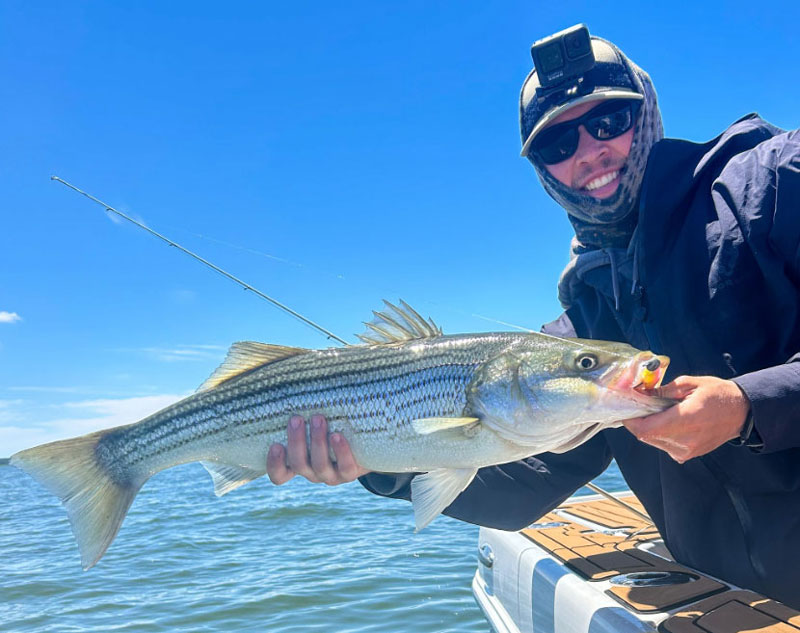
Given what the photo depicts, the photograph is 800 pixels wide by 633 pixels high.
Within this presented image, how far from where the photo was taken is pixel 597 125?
3510 mm

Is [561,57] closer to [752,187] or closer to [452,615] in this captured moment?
[752,187]

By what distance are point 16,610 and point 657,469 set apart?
876 cm

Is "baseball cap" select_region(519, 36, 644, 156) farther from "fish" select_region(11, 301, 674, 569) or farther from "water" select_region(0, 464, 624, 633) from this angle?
"water" select_region(0, 464, 624, 633)

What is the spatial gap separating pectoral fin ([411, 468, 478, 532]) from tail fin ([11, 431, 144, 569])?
5.37 feet

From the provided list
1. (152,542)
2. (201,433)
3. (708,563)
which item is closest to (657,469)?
(708,563)

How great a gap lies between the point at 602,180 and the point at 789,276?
124 cm

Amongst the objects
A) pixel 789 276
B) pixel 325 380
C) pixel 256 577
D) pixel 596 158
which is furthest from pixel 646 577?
pixel 256 577

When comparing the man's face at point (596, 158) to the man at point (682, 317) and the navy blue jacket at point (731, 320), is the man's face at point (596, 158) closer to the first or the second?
the man at point (682, 317)

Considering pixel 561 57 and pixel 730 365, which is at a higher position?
pixel 561 57

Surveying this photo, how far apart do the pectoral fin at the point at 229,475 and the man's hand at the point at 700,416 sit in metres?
2.18

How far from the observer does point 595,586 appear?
358 cm

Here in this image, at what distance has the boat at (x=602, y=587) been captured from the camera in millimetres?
2828

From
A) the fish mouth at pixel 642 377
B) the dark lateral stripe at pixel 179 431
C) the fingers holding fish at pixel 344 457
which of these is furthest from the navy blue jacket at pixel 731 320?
the dark lateral stripe at pixel 179 431

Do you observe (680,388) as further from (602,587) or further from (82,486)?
(82,486)
